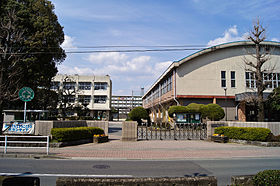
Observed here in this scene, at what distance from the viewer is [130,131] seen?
59.1 ft

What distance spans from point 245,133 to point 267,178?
1407cm

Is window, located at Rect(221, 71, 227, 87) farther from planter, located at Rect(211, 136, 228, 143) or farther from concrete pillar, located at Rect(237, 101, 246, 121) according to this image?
planter, located at Rect(211, 136, 228, 143)

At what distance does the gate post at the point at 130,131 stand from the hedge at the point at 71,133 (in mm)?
2360

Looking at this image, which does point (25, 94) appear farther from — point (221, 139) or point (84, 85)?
point (84, 85)

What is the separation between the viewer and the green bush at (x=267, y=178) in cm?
434

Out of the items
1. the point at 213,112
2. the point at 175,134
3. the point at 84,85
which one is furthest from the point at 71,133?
the point at 84,85

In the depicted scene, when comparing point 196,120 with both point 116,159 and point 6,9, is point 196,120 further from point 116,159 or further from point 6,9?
point 6,9

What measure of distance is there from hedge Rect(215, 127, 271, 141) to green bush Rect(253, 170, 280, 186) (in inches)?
511

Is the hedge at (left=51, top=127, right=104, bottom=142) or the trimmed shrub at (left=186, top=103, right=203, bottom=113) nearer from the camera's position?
the hedge at (left=51, top=127, right=104, bottom=142)

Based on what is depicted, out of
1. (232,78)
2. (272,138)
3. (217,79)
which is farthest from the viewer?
(232,78)

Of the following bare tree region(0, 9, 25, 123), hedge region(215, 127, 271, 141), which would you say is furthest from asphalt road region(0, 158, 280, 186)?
bare tree region(0, 9, 25, 123)

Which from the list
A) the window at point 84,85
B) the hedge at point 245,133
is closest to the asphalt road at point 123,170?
the hedge at point 245,133

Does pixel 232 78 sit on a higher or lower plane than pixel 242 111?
higher

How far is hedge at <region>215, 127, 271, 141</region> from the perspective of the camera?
15956 mm
